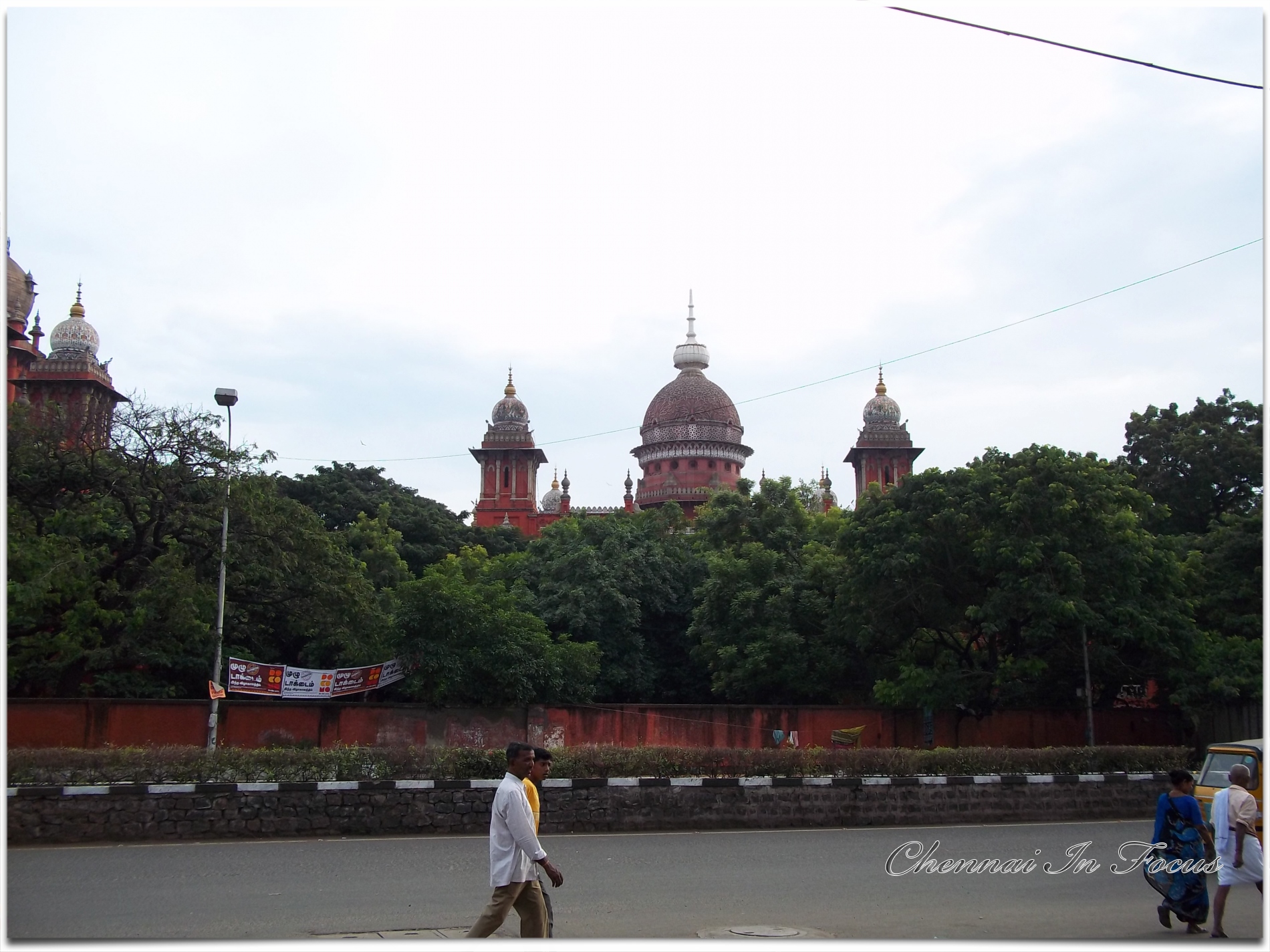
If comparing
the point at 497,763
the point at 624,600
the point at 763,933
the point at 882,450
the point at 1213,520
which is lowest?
the point at 763,933

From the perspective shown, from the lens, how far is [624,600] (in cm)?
2911

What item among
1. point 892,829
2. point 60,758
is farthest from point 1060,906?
point 60,758

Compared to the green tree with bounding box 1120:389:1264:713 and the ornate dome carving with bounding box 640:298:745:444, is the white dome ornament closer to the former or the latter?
the ornate dome carving with bounding box 640:298:745:444

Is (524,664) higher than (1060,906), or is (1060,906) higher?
(524,664)

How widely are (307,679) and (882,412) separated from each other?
44001 millimetres

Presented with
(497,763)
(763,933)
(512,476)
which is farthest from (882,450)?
(763,933)

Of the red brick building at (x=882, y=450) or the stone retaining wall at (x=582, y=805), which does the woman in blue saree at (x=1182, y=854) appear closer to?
the stone retaining wall at (x=582, y=805)

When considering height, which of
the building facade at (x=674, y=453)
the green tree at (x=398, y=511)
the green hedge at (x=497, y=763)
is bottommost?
the green hedge at (x=497, y=763)

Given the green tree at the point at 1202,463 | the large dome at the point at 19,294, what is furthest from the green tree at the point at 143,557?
the large dome at the point at 19,294

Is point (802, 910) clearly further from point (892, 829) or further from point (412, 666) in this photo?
point (412, 666)

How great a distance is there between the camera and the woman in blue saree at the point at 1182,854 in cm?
848

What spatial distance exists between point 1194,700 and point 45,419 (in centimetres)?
2384

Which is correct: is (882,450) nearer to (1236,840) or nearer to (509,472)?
(509,472)

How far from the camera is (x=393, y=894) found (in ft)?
31.2
